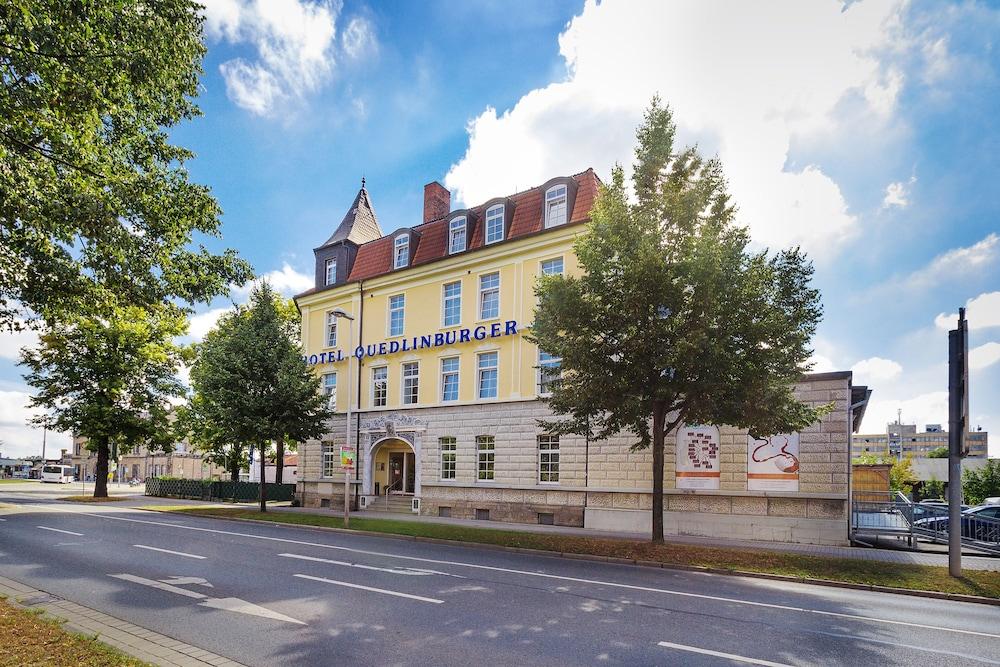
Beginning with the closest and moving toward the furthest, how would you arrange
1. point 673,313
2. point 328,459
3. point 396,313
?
1. point 673,313
2. point 396,313
3. point 328,459

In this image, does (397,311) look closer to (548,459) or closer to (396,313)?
(396,313)

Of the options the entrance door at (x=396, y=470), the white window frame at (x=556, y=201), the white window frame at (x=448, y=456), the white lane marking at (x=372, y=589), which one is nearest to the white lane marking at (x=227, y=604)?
the white lane marking at (x=372, y=589)

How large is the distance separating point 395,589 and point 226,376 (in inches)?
810

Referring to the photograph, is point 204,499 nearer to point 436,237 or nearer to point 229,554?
point 436,237

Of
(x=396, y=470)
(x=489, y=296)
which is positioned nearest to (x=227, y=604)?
(x=489, y=296)

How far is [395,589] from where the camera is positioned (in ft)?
35.4

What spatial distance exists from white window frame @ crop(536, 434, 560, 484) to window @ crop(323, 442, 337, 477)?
44.7 ft

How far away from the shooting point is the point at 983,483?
5222 cm

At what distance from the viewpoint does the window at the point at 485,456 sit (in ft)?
90.2

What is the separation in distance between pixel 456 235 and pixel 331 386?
1124 centimetres

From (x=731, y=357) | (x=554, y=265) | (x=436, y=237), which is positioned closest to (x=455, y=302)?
(x=436, y=237)

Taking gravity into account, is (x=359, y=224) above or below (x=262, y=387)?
above

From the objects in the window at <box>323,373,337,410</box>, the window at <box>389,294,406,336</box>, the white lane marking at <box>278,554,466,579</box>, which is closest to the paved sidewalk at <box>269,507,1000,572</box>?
the white lane marking at <box>278,554,466,579</box>

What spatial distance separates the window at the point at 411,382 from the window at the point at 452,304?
9.58ft
